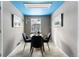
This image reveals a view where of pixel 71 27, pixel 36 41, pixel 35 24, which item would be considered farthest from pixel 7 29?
pixel 35 24

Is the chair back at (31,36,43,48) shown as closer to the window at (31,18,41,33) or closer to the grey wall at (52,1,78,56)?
the grey wall at (52,1,78,56)

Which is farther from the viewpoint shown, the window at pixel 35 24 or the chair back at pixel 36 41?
the window at pixel 35 24

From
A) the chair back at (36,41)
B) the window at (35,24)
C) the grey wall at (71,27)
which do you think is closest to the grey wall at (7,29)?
the chair back at (36,41)

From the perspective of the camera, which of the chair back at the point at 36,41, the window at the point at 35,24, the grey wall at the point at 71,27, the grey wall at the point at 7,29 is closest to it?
the grey wall at the point at 71,27

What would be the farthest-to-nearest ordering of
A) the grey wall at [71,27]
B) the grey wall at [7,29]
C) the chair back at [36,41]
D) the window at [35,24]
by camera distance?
the window at [35,24] → the chair back at [36,41] → the grey wall at [7,29] → the grey wall at [71,27]

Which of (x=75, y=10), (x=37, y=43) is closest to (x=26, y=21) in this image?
(x=37, y=43)

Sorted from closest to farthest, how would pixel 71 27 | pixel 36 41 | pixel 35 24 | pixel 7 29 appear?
pixel 71 27 < pixel 7 29 < pixel 36 41 < pixel 35 24

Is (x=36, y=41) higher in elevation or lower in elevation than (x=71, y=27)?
lower

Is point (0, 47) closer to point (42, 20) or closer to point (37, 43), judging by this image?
point (37, 43)

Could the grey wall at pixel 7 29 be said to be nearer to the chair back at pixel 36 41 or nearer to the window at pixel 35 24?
the chair back at pixel 36 41

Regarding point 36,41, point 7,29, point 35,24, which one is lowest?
point 36,41

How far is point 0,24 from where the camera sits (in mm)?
2791

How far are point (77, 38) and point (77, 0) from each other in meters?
0.95

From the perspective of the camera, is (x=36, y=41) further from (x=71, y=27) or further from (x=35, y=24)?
(x=35, y=24)
